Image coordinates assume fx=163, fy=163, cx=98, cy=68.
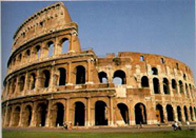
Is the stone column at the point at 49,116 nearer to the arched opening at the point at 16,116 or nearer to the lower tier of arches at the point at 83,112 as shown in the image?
the lower tier of arches at the point at 83,112

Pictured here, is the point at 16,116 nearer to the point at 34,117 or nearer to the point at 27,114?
the point at 27,114

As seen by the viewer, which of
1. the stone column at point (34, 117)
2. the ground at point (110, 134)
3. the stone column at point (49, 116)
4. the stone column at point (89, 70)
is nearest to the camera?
the ground at point (110, 134)

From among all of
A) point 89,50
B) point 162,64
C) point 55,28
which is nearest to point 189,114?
point 162,64

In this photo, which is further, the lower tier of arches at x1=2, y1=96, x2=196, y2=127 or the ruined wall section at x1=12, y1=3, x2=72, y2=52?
the ruined wall section at x1=12, y1=3, x2=72, y2=52

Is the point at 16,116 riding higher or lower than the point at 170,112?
lower

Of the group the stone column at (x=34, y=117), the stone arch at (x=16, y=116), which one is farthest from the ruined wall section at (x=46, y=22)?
the stone arch at (x=16, y=116)

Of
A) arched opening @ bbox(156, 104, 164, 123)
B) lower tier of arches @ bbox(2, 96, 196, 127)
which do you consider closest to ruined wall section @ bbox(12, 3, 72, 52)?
lower tier of arches @ bbox(2, 96, 196, 127)

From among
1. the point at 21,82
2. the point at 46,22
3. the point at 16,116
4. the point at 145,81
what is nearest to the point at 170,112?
the point at 145,81

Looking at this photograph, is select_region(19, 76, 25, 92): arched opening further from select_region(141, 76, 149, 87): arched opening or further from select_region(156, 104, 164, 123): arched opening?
select_region(156, 104, 164, 123): arched opening

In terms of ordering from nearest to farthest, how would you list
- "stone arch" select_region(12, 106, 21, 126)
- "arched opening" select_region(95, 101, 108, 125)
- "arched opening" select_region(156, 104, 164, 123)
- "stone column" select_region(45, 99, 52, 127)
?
"stone column" select_region(45, 99, 52, 127) < "arched opening" select_region(95, 101, 108, 125) < "stone arch" select_region(12, 106, 21, 126) < "arched opening" select_region(156, 104, 164, 123)
